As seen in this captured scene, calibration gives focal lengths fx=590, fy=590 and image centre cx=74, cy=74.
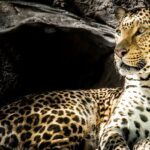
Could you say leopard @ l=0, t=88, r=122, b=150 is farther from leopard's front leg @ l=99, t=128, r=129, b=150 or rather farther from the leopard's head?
the leopard's head

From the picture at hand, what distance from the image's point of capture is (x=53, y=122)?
6805 mm

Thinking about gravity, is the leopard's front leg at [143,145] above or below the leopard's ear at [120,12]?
below

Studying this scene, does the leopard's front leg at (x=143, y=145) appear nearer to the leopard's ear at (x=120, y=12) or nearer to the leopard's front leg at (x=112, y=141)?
the leopard's front leg at (x=112, y=141)

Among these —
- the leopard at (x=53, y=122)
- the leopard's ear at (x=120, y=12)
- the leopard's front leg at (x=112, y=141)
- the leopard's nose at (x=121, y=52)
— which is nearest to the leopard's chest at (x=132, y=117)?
the leopard's front leg at (x=112, y=141)

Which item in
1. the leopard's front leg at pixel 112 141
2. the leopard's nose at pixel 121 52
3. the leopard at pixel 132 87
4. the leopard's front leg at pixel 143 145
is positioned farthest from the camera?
the leopard's nose at pixel 121 52

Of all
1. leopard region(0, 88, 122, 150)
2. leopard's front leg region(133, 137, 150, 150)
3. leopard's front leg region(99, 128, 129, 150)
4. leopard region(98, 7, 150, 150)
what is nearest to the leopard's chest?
leopard region(98, 7, 150, 150)

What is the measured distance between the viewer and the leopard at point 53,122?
6.68 m

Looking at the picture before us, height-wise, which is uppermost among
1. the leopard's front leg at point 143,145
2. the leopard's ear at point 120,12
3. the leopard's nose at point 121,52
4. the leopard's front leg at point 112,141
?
the leopard's ear at point 120,12

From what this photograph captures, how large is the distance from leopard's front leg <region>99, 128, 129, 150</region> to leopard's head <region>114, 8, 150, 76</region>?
77 centimetres

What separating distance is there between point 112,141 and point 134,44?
4.23 ft

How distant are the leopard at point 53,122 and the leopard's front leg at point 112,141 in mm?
169

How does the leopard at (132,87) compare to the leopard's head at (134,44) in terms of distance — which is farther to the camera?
the leopard's head at (134,44)

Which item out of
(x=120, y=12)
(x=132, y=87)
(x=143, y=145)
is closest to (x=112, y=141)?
(x=143, y=145)

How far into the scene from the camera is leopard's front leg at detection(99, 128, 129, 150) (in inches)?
260
